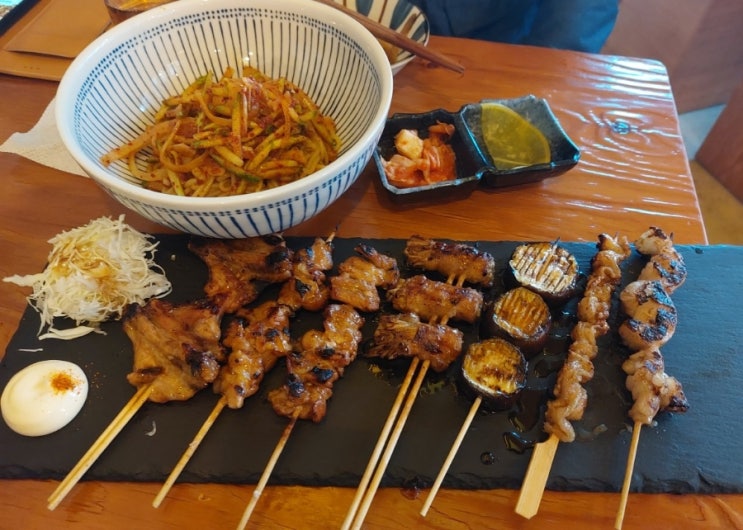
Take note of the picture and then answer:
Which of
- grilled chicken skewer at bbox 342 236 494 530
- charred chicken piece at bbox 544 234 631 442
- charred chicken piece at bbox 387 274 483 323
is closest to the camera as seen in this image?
grilled chicken skewer at bbox 342 236 494 530

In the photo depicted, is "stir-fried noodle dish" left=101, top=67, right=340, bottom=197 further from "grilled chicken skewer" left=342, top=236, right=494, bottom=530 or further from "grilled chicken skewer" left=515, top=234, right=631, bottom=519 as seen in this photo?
"grilled chicken skewer" left=515, top=234, right=631, bottom=519

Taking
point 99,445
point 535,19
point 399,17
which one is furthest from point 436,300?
point 535,19

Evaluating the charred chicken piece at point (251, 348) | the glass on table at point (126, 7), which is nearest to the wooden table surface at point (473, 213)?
the charred chicken piece at point (251, 348)

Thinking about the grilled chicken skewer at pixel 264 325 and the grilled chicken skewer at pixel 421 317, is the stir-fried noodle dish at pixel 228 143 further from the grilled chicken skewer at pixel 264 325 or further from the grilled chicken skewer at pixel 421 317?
the grilled chicken skewer at pixel 421 317

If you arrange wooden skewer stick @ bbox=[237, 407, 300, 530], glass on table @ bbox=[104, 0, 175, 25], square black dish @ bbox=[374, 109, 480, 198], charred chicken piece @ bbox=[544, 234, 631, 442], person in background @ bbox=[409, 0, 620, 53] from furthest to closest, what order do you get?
person in background @ bbox=[409, 0, 620, 53] < glass on table @ bbox=[104, 0, 175, 25] < square black dish @ bbox=[374, 109, 480, 198] < charred chicken piece @ bbox=[544, 234, 631, 442] < wooden skewer stick @ bbox=[237, 407, 300, 530]

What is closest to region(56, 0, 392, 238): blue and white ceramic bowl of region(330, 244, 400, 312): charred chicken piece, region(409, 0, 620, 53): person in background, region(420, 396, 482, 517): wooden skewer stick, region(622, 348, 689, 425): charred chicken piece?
region(330, 244, 400, 312): charred chicken piece

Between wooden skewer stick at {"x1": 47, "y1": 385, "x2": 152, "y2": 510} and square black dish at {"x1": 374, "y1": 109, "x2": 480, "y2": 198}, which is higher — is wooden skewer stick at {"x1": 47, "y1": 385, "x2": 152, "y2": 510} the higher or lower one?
the lower one

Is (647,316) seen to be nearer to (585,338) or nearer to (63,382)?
(585,338)
